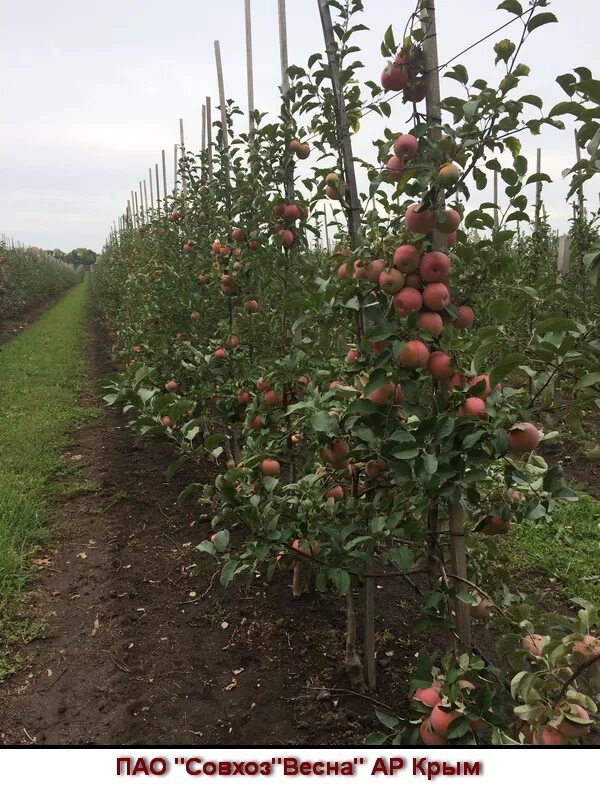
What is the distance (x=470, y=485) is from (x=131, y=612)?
1.92 meters

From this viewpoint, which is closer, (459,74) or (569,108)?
(569,108)

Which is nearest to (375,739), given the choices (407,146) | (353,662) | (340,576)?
(340,576)

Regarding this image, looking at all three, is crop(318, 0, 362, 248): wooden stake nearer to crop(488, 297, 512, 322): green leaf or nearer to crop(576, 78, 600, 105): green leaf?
crop(488, 297, 512, 322): green leaf

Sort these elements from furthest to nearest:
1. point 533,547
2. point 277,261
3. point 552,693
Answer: point 533,547
point 277,261
point 552,693

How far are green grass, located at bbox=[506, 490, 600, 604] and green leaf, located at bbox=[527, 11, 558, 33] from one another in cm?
243

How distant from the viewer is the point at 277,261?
114 inches

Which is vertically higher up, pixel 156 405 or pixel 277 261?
pixel 277 261

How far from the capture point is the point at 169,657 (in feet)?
7.87

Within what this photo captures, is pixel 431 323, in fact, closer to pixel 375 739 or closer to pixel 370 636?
pixel 375 739

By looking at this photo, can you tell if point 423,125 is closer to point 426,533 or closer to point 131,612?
point 426,533

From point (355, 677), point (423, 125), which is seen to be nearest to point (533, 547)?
point (355, 677)

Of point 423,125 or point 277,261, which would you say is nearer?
point 423,125

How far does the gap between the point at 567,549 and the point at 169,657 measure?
223 cm

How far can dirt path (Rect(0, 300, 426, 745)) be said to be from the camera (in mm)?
2018
